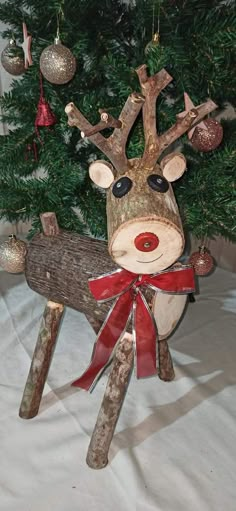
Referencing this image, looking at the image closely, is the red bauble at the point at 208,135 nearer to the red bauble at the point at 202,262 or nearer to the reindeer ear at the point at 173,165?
the reindeer ear at the point at 173,165

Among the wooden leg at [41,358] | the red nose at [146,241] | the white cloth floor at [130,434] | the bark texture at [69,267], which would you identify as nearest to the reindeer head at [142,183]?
the red nose at [146,241]

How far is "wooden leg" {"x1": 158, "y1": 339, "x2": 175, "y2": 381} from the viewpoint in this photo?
874mm

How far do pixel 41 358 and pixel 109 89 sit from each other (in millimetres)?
499

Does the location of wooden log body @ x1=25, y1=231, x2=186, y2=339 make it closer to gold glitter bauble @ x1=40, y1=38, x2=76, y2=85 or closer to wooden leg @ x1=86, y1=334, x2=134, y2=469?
wooden leg @ x1=86, y1=334, x2=134, y2=469

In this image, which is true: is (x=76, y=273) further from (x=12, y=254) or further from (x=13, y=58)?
(x=13, y=58)

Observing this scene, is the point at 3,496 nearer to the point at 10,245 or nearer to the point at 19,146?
Result: the point at 10,245

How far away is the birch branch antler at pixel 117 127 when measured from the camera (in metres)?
0.52

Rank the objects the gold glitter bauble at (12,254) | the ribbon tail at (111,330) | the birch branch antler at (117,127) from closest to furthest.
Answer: the birch branch antler at (117,127)
the ribbon tail at (111,330)
the gold glitter bauble at (12,254)

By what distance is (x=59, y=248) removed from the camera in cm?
71

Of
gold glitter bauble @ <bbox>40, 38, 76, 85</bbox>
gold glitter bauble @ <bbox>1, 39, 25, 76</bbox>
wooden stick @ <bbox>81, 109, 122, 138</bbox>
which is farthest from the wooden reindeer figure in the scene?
gold glitter bauble @ <bbox>1, 39, 25, 76</bbox>

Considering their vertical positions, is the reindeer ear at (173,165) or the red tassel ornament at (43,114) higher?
the red tassel ornament at (43,114)

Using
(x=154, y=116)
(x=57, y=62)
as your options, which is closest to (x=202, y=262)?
(x=154, y=116)

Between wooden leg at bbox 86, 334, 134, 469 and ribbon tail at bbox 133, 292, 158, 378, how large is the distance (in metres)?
0.02

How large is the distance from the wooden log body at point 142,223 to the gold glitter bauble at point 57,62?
6.7 inches
